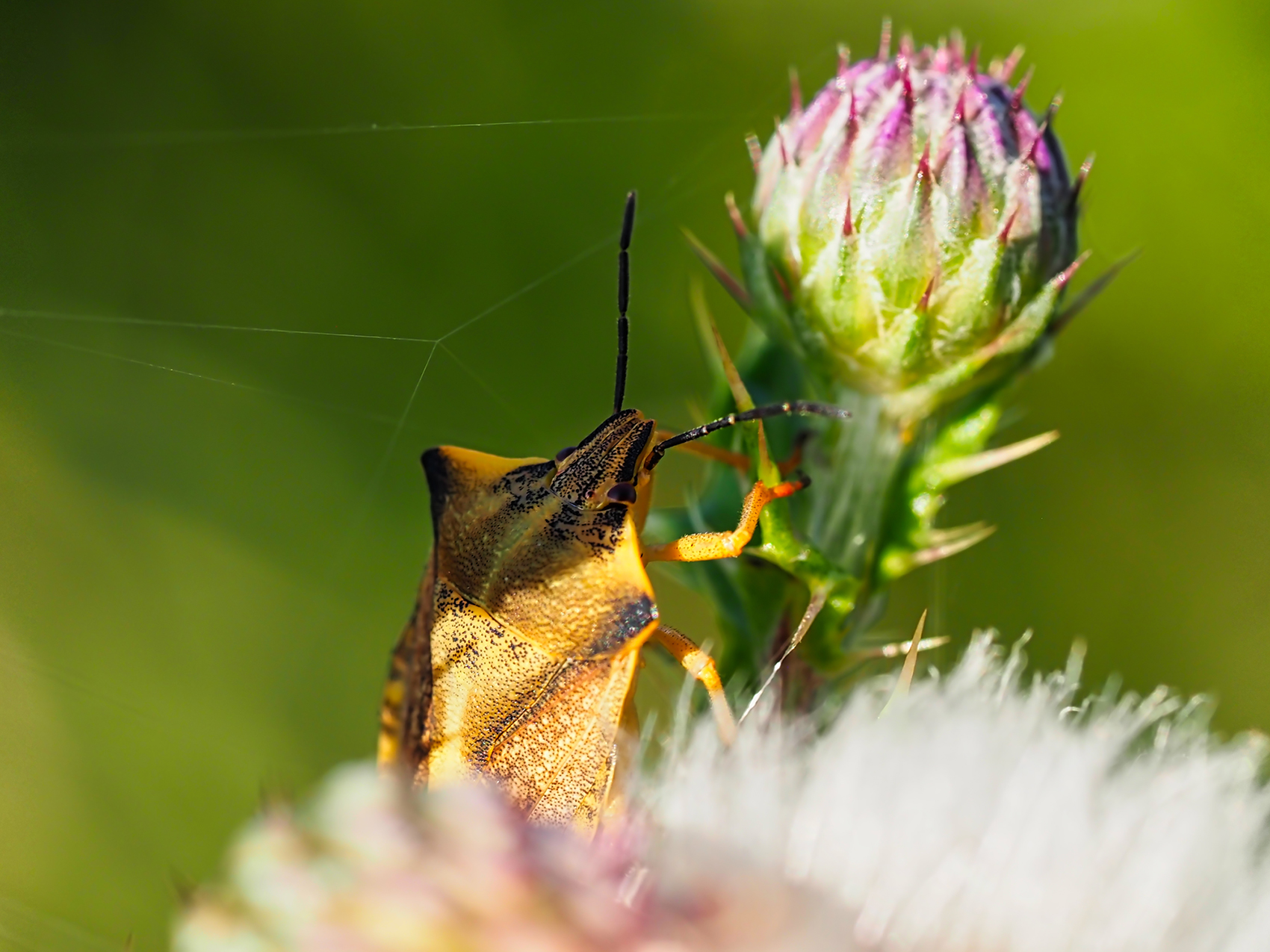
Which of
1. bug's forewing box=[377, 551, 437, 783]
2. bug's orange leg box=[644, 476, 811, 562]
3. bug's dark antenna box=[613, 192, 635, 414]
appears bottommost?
bug's forewing box=[377, 551, 437, 783]

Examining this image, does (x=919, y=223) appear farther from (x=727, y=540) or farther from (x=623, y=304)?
(x=623, y=304)

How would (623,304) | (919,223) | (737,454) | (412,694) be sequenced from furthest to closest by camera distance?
(623,304) < (737,454) < (412,694) < (919,223)

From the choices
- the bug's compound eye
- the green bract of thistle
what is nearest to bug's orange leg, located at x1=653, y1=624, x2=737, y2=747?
the green bract of thistle

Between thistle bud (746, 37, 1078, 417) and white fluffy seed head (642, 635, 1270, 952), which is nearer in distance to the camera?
white fluffy seed head (642, 635, 1270, 952)

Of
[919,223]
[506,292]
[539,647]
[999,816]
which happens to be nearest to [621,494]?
[539,647]

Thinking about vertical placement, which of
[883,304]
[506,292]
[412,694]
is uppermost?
[506,292]

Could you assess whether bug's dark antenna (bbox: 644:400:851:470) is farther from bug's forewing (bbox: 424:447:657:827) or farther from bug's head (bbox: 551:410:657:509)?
bug's forewing (bbox: 424:447:657:827)

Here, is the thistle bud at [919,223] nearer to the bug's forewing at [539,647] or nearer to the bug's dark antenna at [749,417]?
the bug's dark antenna at [749,417]
